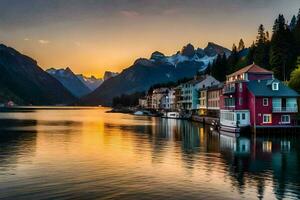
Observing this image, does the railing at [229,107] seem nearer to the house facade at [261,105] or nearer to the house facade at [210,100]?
the house facade at [261,105]

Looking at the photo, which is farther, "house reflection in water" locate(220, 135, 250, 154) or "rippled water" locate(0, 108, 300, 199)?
"house reflection in water" locate(220, 135, 250, 154)

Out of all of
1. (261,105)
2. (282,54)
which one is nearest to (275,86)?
(261,105)

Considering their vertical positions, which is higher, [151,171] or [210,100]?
[210,100]

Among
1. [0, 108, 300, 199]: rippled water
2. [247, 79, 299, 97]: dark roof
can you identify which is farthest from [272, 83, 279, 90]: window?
[0, 108, 300, 199]: rippled water

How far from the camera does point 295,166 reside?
163ft

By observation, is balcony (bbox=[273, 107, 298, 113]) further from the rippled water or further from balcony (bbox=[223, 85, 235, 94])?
the rippled water

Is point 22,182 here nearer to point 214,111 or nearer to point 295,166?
point 295,166

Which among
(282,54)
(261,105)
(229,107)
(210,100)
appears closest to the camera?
(261,105)

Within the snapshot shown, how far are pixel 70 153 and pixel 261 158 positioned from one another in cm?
2959

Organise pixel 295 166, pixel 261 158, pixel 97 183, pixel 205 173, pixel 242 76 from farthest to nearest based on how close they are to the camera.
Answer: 1. pixel 242 76
2. pixel 261 158
3. pixel 295 166
4. pixel 205 173
5. pixel 97 183

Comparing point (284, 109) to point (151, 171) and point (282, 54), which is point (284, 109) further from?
point (282, 54)

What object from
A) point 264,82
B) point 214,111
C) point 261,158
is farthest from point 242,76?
point 261,158

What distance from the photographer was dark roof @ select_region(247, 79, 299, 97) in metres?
92.3

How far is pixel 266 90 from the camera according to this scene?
93.5 meters
